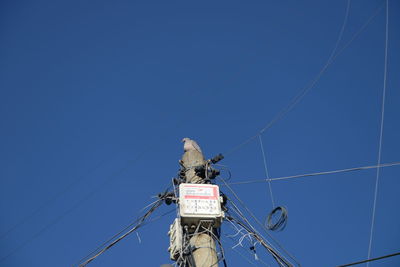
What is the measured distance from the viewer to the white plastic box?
561 centimetres

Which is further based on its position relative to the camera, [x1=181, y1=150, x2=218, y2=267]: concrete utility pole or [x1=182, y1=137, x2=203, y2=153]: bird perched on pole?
[x1=182, y1=137, x2=203, y2=153]: bird perched on pole

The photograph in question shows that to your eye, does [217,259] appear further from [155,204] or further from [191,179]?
[155,204]

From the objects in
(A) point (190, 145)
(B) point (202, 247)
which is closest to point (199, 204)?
(B) point (202, 247)

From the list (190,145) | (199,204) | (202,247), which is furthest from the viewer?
(190,145)

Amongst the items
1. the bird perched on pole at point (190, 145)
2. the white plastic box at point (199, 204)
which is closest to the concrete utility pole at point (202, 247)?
the white plastic box at point (199, 204)

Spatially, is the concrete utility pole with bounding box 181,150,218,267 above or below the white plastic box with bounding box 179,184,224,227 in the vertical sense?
below

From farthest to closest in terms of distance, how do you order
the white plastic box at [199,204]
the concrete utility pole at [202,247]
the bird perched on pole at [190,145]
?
the bird perched on pole at [190,145] < the white plastic box at [199,204] < the concrete utility pole at [202,247]

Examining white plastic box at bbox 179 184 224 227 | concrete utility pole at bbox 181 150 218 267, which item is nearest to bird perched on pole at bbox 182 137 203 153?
concrete utility pole at bbox 181 150 218 267

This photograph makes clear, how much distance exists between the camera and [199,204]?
5.75 m

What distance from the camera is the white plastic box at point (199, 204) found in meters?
5.61

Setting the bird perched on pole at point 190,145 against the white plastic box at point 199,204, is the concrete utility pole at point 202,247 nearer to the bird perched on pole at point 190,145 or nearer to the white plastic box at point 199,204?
the white plastic box at point 199,204

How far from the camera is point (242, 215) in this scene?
263 inches

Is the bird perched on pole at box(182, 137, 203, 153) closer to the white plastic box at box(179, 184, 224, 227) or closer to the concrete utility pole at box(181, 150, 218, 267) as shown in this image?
the concrete utility pole at box(181, 150, 218, 267)

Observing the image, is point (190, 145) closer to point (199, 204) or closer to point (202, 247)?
point (199, 204)
